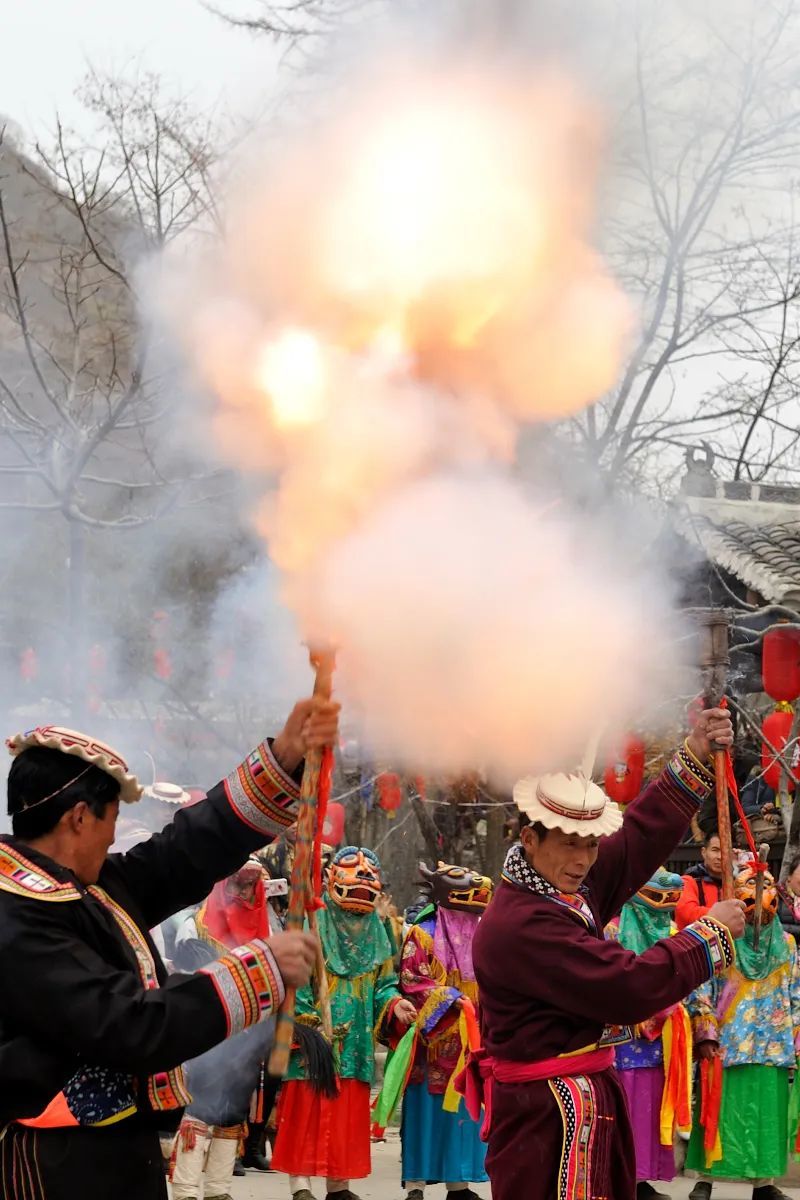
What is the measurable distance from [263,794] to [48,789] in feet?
1.89

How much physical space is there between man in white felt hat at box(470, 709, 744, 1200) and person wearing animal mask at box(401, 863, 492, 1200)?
11.3 ft

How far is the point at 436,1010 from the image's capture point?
8.24 meters

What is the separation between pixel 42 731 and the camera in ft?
11.5

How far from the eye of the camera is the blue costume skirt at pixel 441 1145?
322 inches

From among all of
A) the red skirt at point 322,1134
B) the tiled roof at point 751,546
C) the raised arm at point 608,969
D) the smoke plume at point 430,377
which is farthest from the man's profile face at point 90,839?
the tiled roof at point 751,546

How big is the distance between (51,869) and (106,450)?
33.9 feet

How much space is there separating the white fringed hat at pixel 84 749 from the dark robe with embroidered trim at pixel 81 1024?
0.71 ft

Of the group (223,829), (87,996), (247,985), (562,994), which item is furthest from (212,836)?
(562,994)

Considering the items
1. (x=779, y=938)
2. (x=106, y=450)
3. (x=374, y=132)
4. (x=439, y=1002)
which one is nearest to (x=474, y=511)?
(x=374, y=132)

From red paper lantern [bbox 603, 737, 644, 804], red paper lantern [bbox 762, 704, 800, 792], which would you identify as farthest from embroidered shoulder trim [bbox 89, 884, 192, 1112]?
red paper lantern [bbox 762, 704, 800, 792]

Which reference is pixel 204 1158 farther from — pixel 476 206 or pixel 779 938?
pixel 476 206

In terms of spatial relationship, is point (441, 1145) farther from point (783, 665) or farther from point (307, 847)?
point (307, 847)

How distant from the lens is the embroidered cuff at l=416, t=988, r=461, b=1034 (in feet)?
27.0

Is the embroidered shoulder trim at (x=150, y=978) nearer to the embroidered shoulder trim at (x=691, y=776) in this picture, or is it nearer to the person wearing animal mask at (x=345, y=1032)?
the embroidered shoulder trim at (x=691, y=776)
